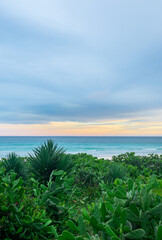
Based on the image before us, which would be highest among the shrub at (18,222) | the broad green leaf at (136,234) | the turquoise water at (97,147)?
the broad green leaf at (136,234)

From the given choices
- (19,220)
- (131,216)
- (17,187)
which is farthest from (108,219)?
(17,187)

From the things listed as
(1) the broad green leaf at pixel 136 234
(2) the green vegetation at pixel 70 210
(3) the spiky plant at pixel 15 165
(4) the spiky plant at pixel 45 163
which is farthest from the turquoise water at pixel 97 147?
(1) the broad green leaf at pixel 136 234

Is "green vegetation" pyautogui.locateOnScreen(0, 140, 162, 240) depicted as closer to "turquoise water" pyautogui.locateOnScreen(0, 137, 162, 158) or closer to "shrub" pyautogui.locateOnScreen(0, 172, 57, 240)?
"shrub" pyautogui.locateOnScreen(0, 172, 57, 240)

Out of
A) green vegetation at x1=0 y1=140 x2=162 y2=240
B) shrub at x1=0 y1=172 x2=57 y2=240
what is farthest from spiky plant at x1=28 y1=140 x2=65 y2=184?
shrub at x1=0 y1=172 x2=57 y2=240

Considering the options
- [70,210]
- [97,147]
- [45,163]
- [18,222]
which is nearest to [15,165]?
[45,163]

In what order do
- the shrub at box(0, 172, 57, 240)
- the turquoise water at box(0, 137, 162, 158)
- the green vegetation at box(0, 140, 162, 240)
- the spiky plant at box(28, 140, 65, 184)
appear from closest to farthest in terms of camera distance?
1. the green vegetation at box(0, 140, 162, 240)
2. the shrub at box(0, 172, 57, 240)
3. the spiky plant at box(28, 140, 65, 184)
4. the turquoise water at box(0, 137, 162, 158)

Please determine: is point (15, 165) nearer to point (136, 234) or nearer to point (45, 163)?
point (45, 163)

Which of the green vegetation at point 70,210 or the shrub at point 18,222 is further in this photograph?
the shrub at point 18,222

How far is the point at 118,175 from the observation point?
5.12m

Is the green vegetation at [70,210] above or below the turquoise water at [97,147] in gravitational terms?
above

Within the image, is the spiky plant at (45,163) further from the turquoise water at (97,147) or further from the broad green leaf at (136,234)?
the turquoise water at (97,147)

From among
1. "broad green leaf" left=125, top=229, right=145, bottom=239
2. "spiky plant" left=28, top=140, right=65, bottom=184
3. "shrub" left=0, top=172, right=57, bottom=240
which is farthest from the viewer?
"spiky plant" left=28, top=140, right=65, bottom=184

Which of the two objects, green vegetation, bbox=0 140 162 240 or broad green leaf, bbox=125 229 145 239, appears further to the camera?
green vegetation, bbox=0 140 162 240

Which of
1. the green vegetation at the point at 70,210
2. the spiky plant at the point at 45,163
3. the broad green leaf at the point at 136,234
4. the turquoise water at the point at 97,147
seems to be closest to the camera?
the broad green leaf at the point at 136,234
